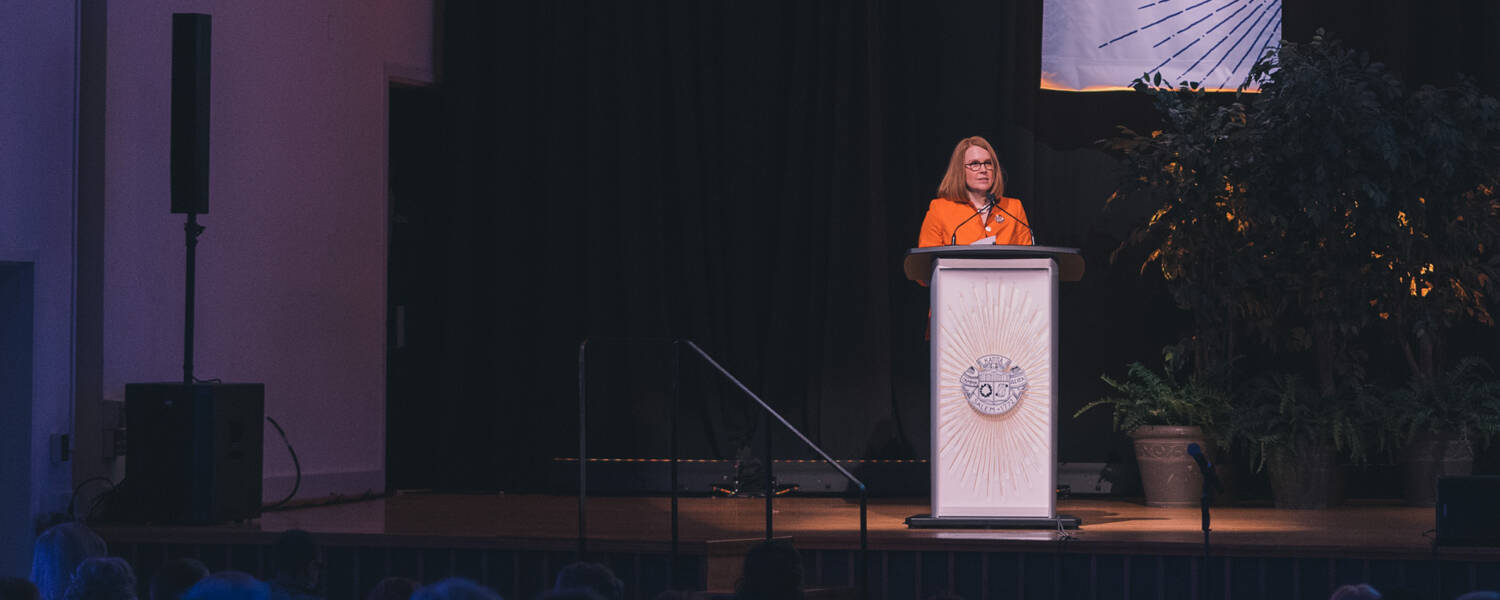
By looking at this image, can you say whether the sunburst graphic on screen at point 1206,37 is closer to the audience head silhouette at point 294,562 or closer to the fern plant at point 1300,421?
the fern plant at point 1300,421

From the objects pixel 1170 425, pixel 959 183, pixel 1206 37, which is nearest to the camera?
pixel 959 183

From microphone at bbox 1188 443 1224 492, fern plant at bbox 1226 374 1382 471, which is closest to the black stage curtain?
fern plant at bbox 1226 374 1382 471

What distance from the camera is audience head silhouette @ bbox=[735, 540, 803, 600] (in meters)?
3.35

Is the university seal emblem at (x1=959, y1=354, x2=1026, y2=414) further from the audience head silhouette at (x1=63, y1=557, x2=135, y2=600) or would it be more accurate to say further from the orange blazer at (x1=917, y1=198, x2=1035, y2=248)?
the audience head silhouette at (x1=63, y1=557, x2=135, y2=600)

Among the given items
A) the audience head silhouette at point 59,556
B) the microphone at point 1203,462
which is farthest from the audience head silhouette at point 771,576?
the audience head silhouette at point 59,556

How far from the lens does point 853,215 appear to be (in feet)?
24.9

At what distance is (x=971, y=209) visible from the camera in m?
6.38

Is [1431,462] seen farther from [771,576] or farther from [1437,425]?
[771,576]

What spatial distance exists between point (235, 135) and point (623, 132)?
1.82 metres

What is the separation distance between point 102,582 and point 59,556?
0.75 meters

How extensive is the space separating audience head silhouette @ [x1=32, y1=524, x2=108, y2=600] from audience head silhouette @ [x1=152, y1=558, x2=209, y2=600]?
1.61ft

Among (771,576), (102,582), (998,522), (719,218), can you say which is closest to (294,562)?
(102,582)

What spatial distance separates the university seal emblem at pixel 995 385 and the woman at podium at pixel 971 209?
2.68 feet

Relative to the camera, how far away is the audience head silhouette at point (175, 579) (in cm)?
354
